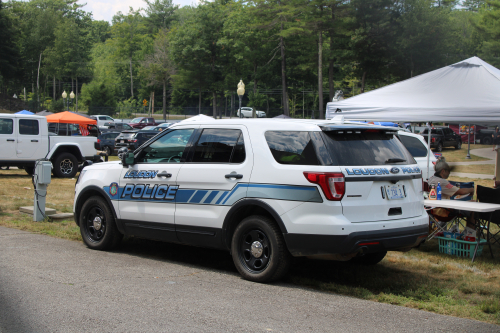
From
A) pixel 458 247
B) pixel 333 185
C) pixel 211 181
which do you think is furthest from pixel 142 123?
pixel 333 185

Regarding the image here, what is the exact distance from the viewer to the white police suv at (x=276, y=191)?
5.01 metres

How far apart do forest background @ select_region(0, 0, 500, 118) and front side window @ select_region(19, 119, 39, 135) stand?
104 ft

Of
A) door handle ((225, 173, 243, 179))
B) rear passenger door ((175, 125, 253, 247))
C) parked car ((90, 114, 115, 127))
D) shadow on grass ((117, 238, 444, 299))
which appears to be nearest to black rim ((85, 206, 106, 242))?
shadow on grass ((117, 238, 444, 299))

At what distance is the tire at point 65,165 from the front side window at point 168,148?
11106 millimetres

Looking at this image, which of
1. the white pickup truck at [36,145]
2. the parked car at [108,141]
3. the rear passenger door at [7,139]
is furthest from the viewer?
the parked car at [108,141]

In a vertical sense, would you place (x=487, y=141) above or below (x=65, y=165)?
above

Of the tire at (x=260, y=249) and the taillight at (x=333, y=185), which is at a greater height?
the taillight at (x=333, y=185)

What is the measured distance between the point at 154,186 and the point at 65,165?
11684 mm

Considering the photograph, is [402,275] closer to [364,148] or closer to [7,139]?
[364,148]

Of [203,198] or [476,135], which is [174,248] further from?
[476,135]

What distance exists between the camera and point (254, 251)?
5.52 metres

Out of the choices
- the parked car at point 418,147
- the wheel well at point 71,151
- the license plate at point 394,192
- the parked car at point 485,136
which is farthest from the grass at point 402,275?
the parked car at point 485,136

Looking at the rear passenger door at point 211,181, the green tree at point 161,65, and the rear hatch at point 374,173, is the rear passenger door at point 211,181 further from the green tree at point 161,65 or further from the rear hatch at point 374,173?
the green tree at point 161,65

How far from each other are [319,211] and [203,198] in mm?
1550
